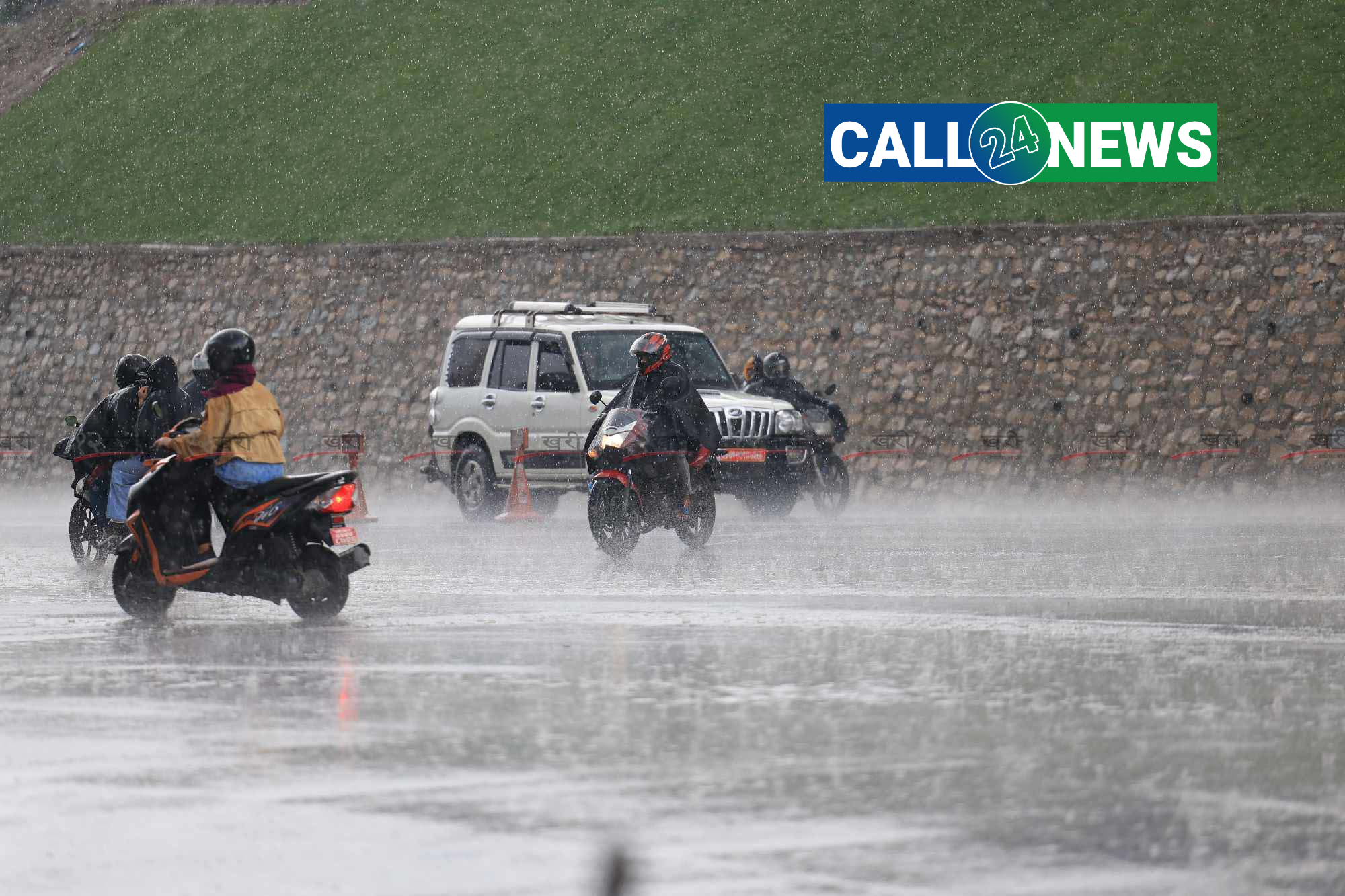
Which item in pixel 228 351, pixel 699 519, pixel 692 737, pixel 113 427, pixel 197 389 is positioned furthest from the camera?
pixel 699 519

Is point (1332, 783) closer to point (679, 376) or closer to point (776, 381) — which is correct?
point (679, 376)

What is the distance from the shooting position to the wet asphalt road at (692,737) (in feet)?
21.6

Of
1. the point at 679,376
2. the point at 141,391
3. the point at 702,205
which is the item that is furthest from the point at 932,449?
the point at 141,391

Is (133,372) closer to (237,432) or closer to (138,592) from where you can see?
(138,592)

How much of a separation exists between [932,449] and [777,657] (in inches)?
911

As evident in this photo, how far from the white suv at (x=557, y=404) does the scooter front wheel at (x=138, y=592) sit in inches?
465

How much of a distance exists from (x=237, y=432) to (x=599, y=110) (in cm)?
3279

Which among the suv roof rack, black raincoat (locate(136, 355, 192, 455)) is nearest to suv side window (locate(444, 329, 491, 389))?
the suv roof rack

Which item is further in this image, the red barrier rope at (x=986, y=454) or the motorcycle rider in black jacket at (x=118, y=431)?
the red barrier rope at (x=986, y=454)

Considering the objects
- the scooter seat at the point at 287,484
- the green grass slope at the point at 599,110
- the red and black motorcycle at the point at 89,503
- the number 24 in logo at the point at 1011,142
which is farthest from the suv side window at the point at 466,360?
the scooter seat at the point at 287,484

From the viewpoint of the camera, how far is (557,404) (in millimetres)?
26766

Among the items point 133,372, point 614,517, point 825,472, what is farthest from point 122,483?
point 825,472

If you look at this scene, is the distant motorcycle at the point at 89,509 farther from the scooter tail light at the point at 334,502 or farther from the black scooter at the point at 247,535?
the scooter tail light at the point at 334,502

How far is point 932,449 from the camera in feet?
114
